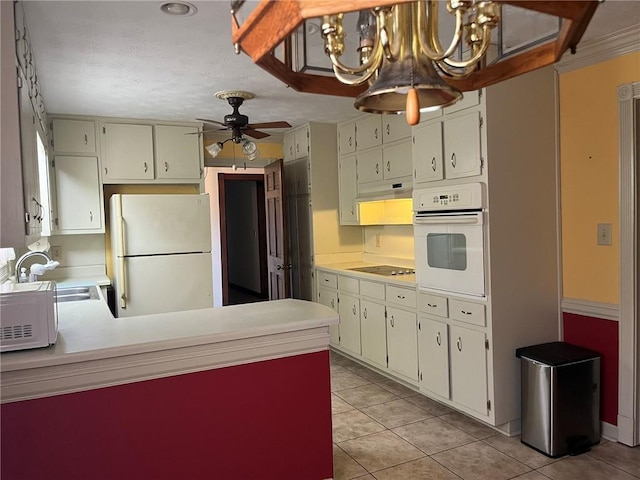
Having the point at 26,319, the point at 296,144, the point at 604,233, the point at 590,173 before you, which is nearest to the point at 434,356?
the point at 604,233

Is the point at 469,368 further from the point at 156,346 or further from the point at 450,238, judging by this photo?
the point at 156,346

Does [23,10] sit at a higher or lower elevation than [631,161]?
higher

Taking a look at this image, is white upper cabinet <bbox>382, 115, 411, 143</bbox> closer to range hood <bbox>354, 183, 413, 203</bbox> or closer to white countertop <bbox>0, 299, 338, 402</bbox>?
range hood <bbox>354, 183, 413, 203</bbox>

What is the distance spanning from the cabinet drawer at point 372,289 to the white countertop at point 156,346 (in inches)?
63.0

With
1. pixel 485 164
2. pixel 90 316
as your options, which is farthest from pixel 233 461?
pixel 485 164

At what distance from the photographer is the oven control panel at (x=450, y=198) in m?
2.95

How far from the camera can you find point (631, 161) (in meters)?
2.78

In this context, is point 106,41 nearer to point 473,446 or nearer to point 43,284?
point 43,284

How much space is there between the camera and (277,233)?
17.3 ft

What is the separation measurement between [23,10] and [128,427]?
189cm

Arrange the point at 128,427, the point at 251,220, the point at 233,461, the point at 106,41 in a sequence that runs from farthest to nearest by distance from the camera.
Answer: the point at 251,220 → the point at 106,41 → the point at 233,461 → the point at 128,427

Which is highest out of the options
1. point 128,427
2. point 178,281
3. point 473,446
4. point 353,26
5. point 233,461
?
point 353,26

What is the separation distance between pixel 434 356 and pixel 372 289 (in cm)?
93

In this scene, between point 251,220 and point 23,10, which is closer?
point 23,10
